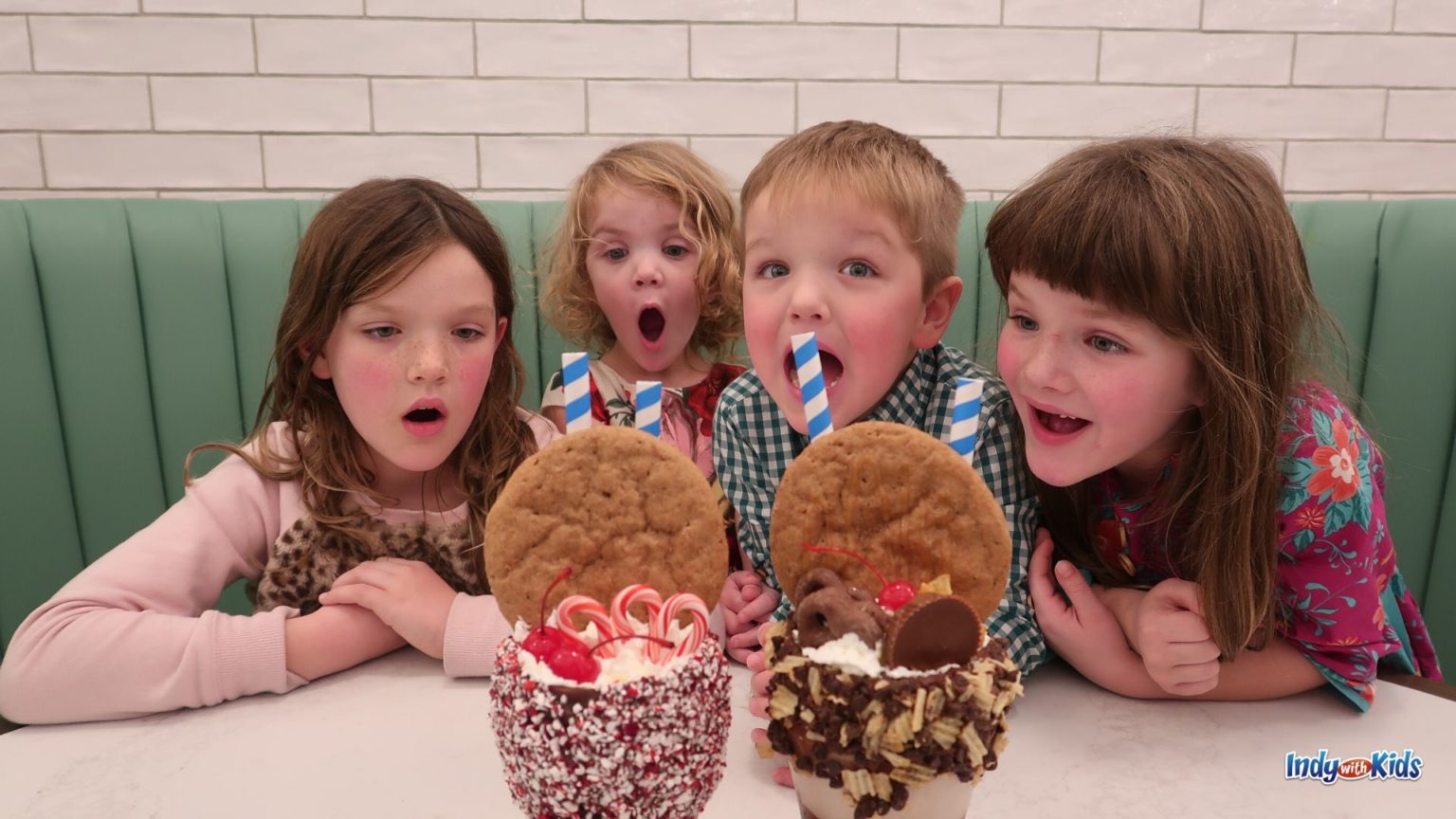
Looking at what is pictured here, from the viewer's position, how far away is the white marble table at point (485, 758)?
2.88ft

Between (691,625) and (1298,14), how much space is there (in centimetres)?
250

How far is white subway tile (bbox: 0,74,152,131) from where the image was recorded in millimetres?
2254

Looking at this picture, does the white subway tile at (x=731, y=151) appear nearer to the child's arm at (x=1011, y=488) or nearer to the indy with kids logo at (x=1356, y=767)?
the child's arm at (x=1011, y=488)

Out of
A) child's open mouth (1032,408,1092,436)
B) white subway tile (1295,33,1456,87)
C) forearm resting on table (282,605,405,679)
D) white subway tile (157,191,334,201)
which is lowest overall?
forearm resting on table (282,605,405,679)

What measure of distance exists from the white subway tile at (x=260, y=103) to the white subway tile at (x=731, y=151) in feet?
2.70

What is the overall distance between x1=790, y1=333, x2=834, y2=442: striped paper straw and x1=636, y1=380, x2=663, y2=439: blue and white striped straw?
13 cm

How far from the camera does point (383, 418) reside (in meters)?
1.31

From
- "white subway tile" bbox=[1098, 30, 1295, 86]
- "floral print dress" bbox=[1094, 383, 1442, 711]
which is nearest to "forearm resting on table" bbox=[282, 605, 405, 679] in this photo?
"floral print dress" bbox=[1094, 383, 1442, 711]

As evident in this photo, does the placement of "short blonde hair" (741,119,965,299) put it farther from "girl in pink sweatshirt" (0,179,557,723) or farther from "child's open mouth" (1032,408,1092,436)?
"girl in pink sweatshirt" (0,179,557,723)

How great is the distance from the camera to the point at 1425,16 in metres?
2.44

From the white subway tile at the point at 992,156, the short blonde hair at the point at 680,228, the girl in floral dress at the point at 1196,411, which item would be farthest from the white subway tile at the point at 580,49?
Result: the girl in floral dress at the point at 1196,411

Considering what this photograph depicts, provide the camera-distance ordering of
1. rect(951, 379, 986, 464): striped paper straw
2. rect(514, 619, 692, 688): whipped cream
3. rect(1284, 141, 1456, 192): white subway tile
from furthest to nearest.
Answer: rect(1284, 141, 1456, 192): white subway tile
rect(951, 379, 986, 464): striped paper straw
rect(514, 619, 692, 688): whipped cream

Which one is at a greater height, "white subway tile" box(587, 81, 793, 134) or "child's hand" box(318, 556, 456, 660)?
"white subway tile" box(587, 81, 793, 134)

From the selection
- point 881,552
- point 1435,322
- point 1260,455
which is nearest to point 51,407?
point 881,552
